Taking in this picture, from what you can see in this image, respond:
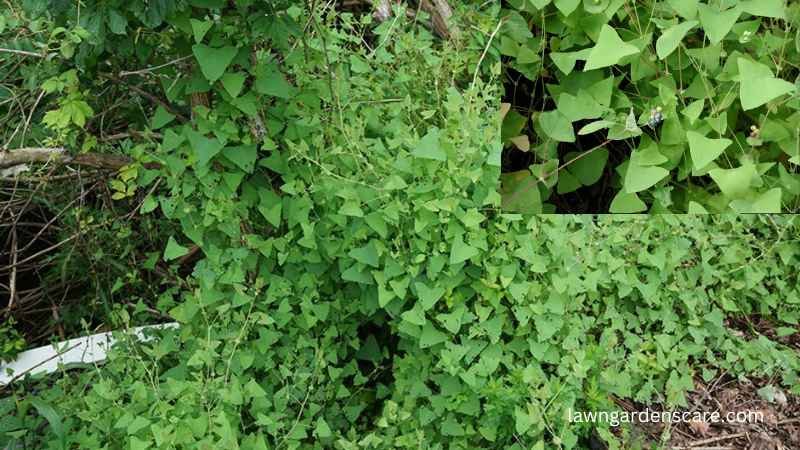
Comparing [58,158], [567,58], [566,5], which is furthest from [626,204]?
[58,158]

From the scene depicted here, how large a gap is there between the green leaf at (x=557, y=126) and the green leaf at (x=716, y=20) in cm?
33

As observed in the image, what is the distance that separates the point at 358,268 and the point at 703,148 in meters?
0.92

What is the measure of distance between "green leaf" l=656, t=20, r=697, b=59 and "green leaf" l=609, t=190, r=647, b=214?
302 millimetres

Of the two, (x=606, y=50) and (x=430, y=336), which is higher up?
(x=606, y=50)

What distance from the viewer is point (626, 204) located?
187 cm

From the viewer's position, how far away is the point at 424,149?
206 cm

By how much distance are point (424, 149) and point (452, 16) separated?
1.02 m

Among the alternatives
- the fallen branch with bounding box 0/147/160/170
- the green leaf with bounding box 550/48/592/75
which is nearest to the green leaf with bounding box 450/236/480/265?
the green leaf with bounding box 550/48/592/75

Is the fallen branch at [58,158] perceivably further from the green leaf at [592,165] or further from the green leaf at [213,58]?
the green leaf at [592,165]

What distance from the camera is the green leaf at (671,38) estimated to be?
5.49ft

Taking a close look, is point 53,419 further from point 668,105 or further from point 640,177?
point 668,105

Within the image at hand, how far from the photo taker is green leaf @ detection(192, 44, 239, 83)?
6.60ft

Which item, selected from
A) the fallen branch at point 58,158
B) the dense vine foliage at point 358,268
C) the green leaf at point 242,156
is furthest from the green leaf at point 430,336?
the fallen branch at point 58,158

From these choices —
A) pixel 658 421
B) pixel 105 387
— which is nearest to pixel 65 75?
pixel 105 387
